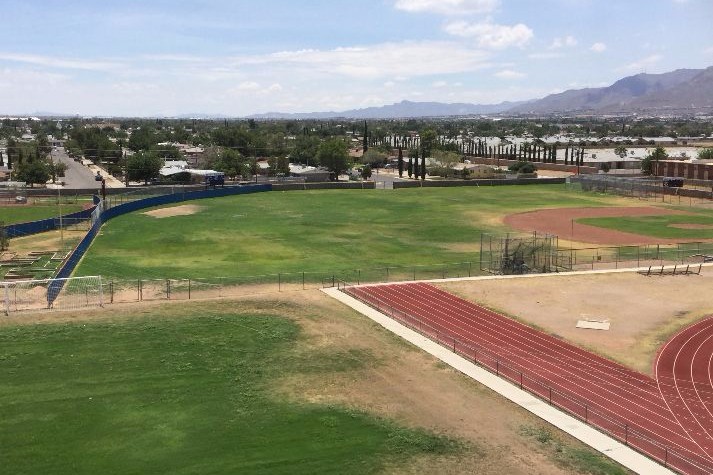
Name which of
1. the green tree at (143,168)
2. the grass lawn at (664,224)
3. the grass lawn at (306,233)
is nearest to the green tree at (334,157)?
the grass lawn at (306,233)

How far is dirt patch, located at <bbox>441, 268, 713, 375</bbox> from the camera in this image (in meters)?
37.8

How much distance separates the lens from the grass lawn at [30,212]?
81.5 m

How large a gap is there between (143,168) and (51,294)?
258 ft

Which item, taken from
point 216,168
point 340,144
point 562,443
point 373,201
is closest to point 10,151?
point 216,168

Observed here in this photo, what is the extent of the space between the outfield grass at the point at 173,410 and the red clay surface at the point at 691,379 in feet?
33.2

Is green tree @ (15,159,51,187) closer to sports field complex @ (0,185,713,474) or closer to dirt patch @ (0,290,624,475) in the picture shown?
sports field complex @ (0,185,713,474)

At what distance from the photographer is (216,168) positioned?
130625mm

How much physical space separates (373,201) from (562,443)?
76.4 metres

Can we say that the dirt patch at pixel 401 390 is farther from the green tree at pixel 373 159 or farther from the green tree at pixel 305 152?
the green tree at pixel 373 159

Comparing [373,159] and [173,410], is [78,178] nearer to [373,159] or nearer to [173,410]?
[373,159]

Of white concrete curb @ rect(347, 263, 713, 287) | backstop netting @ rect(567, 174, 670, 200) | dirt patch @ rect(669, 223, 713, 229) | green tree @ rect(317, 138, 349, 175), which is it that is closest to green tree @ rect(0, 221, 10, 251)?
white concrete curb @ rect(347, 263, 713, 287)

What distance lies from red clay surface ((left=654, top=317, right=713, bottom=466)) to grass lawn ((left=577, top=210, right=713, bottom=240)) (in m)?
34.4

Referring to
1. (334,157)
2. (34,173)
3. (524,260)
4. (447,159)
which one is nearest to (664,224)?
(524,260)

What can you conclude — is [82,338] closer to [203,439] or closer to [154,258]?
[203,439]
